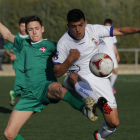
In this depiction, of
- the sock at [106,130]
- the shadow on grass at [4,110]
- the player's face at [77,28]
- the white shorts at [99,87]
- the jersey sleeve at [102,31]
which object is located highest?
the player's face at [77,28]

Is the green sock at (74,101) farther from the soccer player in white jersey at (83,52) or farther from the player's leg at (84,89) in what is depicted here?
the soccer player in white jersey at (83,52)

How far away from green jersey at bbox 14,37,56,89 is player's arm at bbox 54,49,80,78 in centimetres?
18

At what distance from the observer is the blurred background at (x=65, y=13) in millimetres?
26031

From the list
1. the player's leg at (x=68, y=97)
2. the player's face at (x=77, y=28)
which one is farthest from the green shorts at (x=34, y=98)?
the player's face at (x=77, y=28)

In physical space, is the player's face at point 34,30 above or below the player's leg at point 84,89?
above

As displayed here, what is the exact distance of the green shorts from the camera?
17.9ft

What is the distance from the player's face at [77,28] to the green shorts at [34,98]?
2.63ft

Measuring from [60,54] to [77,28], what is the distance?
487 mm

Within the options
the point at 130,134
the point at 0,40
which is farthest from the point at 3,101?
the point at 0,40

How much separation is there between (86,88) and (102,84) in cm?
81

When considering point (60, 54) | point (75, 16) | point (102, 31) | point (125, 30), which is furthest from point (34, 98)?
point (125, 30)

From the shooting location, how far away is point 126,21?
85.8 ft

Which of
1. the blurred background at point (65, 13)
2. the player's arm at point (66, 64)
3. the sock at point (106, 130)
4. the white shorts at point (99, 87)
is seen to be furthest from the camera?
the blurred background at point (65, 13)

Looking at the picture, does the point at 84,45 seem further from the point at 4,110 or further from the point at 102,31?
the point at 4,110
